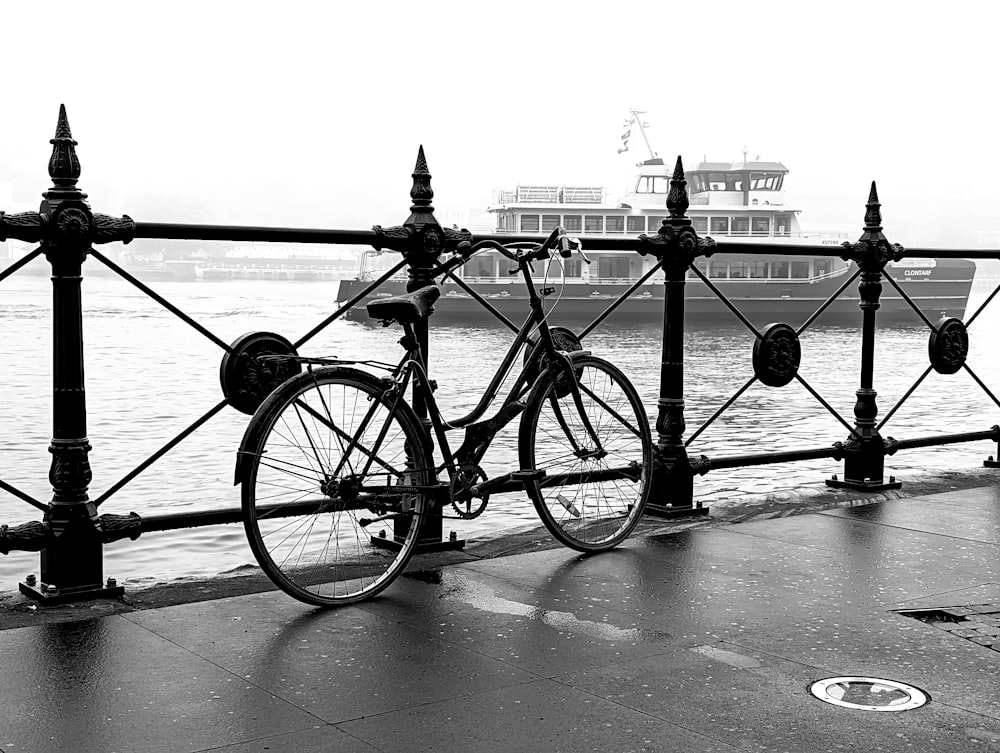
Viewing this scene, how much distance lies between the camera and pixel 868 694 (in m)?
3.03

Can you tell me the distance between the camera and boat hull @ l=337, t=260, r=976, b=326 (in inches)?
2217

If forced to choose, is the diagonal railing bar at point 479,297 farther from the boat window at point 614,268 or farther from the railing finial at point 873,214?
the boat window at point 614,268

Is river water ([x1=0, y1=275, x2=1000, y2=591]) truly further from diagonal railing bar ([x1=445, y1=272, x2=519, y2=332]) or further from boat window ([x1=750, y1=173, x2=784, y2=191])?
boat window ([x1=750, y1=173, x2=784, y2=191])

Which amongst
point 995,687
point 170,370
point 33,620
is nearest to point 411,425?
point 33,620

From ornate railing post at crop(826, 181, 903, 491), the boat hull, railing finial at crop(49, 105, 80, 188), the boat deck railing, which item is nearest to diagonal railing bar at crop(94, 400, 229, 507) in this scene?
the boat deck railing

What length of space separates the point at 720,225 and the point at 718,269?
7.61ft

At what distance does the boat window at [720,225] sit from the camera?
2382 inches

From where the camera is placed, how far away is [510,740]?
270 centimetres

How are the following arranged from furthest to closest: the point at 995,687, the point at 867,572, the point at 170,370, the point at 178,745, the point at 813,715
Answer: the point at 170,370, the point at 867,572, the point at 995,687, the point at 813,715, the point at 178,745

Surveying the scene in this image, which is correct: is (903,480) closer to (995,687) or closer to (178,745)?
(995,687)

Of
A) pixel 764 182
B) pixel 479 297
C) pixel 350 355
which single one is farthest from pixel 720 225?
pixel 479 297

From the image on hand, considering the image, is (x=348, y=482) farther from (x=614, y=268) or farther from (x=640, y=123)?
(x=640, y=123)

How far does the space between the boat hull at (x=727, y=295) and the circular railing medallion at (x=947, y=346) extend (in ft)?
149

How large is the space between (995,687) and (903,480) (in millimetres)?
3472
